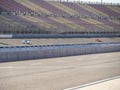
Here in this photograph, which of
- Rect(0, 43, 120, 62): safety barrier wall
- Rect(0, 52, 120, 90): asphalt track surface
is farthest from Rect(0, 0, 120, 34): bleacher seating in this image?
Rect(0, 52, 120, 90): asphalt track surface

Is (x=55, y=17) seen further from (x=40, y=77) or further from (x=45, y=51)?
(x=40, y=77)

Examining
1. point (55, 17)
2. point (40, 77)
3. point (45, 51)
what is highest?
point (55, 17)

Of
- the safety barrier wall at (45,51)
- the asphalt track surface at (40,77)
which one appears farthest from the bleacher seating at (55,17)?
the asphalt track surface at (40,77)

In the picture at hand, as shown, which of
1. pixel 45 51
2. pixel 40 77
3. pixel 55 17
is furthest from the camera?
pixel 55 17

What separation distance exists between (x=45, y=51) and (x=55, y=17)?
44659mm

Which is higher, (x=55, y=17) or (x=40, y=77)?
(x=55, y=17)

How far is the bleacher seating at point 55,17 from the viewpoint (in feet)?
241

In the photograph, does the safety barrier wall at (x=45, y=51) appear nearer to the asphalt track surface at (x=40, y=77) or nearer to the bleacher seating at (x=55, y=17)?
the asphalt track surface at (x=40, y=77)

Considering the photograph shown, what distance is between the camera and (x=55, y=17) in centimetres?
9069

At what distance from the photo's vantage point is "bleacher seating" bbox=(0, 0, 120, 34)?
73.5 m

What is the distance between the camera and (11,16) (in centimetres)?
7756

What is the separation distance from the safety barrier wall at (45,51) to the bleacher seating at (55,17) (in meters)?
16.2

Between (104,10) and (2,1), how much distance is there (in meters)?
37.7

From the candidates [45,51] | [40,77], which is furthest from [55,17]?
Result: [40,77]
